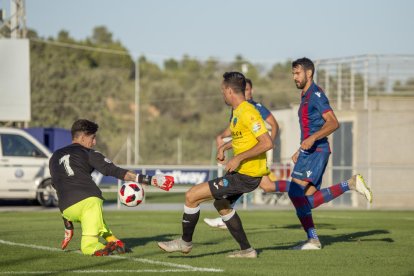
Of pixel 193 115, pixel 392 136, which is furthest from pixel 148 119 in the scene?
pixel 392 136

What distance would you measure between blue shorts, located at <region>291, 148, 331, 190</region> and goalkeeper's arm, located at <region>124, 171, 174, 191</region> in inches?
88.8

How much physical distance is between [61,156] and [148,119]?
81286mm

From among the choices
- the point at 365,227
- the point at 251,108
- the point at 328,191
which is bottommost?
the point at 365,227

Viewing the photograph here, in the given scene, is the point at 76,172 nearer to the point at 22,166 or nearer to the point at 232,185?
the point at 232,185

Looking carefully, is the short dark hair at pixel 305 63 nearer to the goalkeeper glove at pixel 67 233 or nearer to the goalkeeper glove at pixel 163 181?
the goalkeeper glove at pixel 163 181

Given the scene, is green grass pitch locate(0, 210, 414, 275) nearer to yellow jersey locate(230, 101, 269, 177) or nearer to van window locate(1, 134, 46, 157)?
yellow jersey locate(230, 101, 269, 177)

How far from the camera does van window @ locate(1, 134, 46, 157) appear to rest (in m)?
24.9

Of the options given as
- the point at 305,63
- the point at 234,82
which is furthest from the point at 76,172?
the point at 305,63

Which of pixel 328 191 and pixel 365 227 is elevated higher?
pixel 328 191

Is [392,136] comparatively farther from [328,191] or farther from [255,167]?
[255,167]

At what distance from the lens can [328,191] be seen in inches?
491

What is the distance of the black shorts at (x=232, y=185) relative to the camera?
9.96 m

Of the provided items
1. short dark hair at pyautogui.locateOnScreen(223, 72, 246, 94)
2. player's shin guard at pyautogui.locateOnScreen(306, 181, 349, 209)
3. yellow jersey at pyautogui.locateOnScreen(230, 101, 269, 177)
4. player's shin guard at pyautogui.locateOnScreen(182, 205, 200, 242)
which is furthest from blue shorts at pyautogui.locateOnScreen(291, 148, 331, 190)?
player's shin guard at pyautogui.locateOnScreen(182, 205, 200, 242)

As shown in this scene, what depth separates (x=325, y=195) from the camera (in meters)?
12.4
